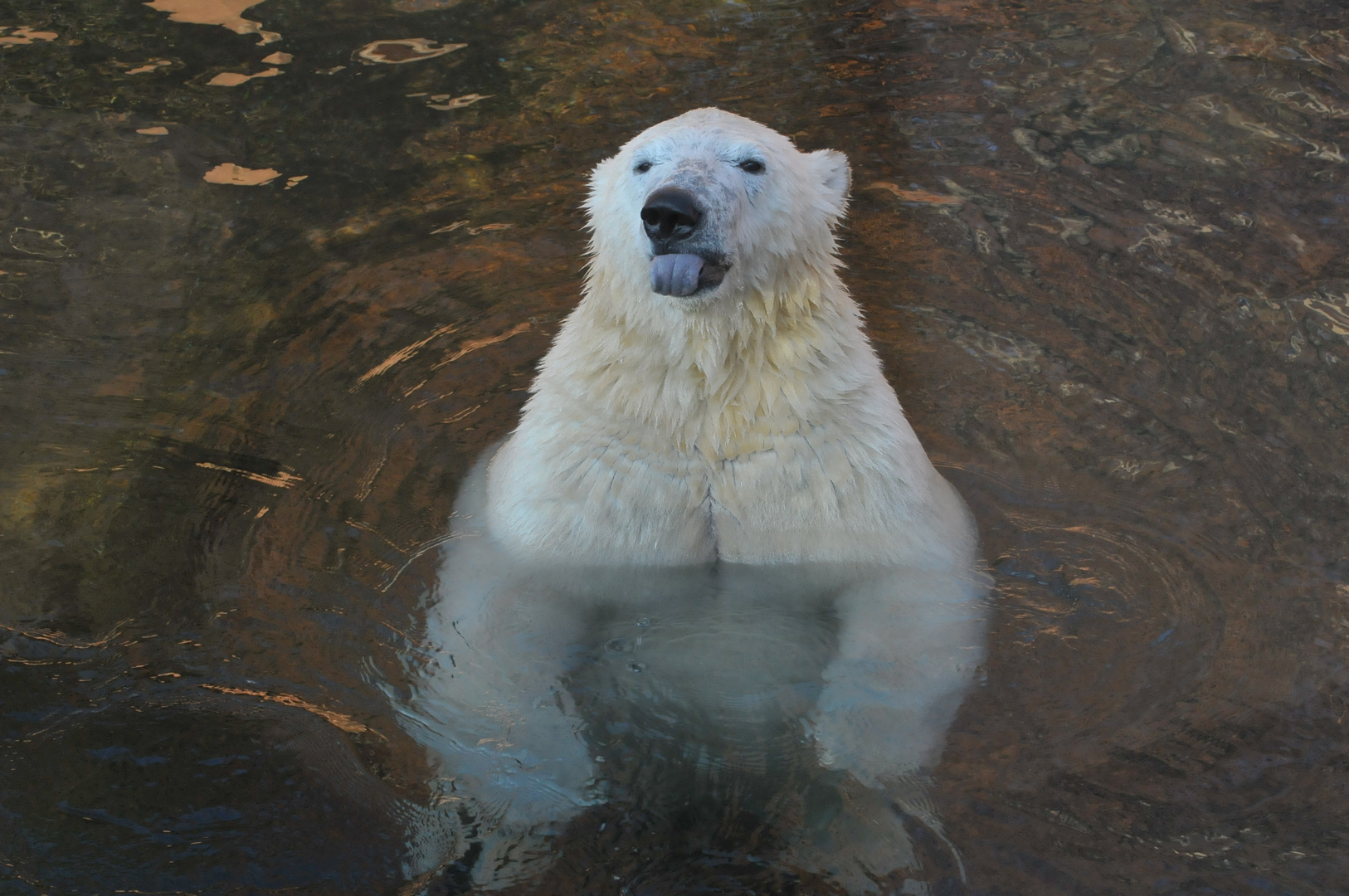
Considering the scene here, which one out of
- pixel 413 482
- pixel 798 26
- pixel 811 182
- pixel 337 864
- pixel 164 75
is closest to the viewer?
pixel 337 864

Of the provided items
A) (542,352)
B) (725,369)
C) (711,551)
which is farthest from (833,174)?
(542,352)

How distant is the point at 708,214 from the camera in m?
2.76

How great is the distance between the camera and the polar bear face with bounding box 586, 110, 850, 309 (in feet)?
9.05

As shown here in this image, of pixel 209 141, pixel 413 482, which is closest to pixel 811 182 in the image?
pixel 413 482

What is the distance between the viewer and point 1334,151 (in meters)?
5.86

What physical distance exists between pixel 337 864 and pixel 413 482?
62.7 inches

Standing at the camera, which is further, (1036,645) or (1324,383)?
(1324,383)

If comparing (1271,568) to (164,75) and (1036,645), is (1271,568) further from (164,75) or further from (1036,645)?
(164,75)

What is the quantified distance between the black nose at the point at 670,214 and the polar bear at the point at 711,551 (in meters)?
0.12

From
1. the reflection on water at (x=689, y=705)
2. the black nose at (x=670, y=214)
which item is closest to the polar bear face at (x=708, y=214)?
the black nose at (x=670, y=214)

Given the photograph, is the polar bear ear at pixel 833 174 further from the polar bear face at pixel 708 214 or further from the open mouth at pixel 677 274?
the open mouth at pixel 677 274

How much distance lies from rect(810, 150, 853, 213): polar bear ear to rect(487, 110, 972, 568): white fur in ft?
0.77

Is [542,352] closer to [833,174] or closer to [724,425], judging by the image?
[833,174]

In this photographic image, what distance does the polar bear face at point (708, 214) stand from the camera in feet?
9.05
